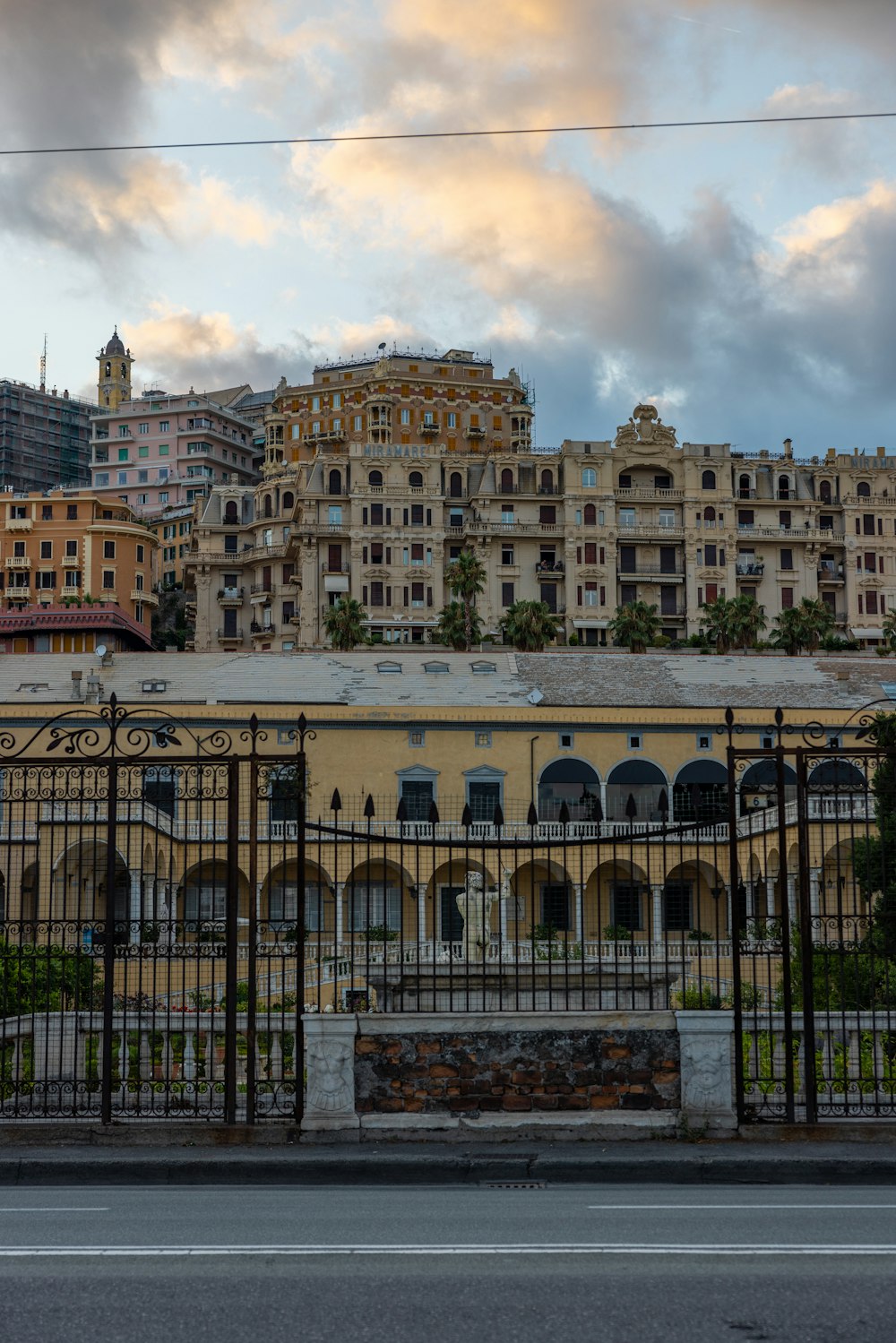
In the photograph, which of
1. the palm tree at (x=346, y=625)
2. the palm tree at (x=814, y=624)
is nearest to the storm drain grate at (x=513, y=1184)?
the palm tree at (x=346, y=625)

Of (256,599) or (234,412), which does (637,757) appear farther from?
(234,412)

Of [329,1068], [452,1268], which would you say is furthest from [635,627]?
[452,1268]

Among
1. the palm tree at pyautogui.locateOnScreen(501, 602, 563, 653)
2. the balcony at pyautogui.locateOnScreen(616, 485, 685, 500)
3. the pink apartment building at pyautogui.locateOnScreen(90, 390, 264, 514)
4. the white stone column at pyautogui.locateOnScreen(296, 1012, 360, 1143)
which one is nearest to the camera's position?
the white stone column at pyautogui.locateOnScreen(296, 1012, 360, 1143)

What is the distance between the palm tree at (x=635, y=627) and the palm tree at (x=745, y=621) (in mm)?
4517

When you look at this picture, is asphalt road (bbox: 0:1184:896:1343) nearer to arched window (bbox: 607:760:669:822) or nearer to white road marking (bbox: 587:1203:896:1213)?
white road marking (bbox: 587:1203:896:1213)

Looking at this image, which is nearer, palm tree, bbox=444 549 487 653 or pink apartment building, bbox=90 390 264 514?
palm tree, bbox=444 549 487 653

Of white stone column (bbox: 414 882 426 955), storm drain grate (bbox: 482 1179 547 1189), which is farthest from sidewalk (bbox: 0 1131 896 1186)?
white stone column (bbox: 414 882 426 955)

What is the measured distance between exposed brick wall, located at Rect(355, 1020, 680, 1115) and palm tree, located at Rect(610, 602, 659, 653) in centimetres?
6846

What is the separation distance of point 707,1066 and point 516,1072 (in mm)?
1713

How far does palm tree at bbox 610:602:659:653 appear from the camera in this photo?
269ft

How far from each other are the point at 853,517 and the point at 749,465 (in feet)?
24.6

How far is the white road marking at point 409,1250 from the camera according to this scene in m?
9.45

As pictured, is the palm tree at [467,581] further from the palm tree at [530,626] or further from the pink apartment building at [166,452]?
the pink apartment building at [166,452]

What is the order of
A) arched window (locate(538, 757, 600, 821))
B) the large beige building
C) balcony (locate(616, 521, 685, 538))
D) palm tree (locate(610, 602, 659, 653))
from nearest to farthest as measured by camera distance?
arched window (locate(538, 757, 600, 821))
palm tree (locate(610, 602, 659, 653))
the large beige building
balcony (locate(616, 521, 685, 538))
